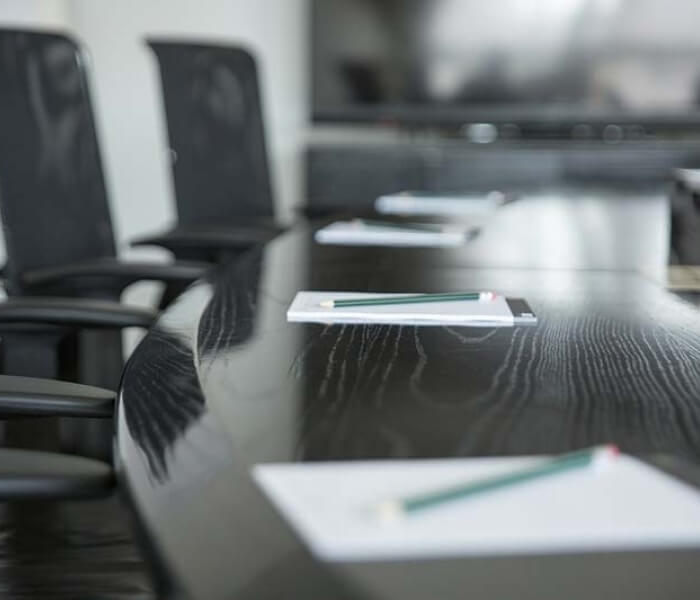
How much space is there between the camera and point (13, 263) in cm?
194

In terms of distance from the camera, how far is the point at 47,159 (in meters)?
Result: 2.12

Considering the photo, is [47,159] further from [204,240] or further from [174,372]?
[174,372]

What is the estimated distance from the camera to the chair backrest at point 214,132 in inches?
121

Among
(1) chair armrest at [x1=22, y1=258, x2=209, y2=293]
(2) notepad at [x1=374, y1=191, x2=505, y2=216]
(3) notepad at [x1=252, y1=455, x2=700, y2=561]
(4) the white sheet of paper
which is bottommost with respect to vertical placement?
(2) notepad at [x1=374, y1=191, x2=505, y2=216]

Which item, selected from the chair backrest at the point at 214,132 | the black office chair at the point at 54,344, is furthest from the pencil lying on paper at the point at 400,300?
the chair backrest at the point at 214,132

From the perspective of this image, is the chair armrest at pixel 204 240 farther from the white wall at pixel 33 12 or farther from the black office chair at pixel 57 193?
the white wall at pixel 33 12

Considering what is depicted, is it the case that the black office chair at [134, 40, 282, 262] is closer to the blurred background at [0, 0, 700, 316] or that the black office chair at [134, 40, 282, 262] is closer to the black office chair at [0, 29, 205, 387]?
the black office chair at [0, 29, 205, 387]

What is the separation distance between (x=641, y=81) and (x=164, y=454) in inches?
187

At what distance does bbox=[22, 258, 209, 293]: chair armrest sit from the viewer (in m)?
1.92

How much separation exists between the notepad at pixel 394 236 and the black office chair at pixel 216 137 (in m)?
0.69

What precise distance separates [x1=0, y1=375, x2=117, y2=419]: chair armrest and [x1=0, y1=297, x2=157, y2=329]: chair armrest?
405 mm

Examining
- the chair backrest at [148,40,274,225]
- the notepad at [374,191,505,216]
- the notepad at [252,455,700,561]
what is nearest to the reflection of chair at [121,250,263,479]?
the notepad at [252,455,700,561]

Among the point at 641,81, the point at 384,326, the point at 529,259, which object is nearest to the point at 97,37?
the point at 641,81

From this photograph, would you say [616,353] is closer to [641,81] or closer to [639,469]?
[639,469]
